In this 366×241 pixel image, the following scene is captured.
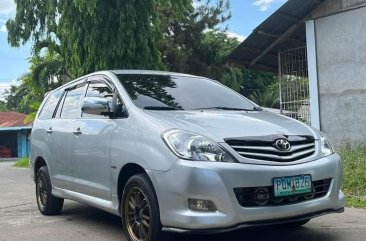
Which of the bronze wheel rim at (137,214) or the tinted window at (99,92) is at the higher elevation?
the tinted window at (99,92)

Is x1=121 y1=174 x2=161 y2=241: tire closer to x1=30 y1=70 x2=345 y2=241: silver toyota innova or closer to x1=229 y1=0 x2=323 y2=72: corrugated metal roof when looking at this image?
x1=30 y1=70 x2=345 y2=241: silver toyota innova

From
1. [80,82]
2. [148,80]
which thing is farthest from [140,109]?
[80,82]

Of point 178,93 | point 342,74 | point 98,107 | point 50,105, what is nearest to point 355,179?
point 178,93

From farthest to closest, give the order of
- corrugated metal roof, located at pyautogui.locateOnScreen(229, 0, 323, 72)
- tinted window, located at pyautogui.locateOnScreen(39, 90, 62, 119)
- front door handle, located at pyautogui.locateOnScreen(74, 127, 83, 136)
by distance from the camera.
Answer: corrugated metal roof, located at pyautogui.locateOnScreen(229, 0, 323, 72)
tinted window, located at pyautogui.locateOnScreen(39, 90, 62, 119)
front door handle, located at pyautogui.locateOnScreen(74, 127, 83, 136)

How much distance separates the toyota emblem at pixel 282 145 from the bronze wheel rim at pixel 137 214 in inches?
48.0

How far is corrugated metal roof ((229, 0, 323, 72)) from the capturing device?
11.8 m

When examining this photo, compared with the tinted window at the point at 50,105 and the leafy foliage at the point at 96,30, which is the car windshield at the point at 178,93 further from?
the leafy foliage at the point at 96,30

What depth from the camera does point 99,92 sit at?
18.9 ft

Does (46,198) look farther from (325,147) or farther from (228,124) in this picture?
(325,147)

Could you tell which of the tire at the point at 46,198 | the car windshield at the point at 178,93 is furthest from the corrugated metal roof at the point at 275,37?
the tire at the point at 46,198

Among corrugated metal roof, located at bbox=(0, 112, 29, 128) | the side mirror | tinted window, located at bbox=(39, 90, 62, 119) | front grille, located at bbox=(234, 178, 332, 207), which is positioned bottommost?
front grille, located at bbox=(234, 178, 332, 207)

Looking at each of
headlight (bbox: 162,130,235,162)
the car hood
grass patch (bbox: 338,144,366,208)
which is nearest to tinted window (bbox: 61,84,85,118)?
the car hood

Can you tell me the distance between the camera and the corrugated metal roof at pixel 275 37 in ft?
38.8

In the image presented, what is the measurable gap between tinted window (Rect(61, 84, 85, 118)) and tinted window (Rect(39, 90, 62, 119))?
1.31 ft
